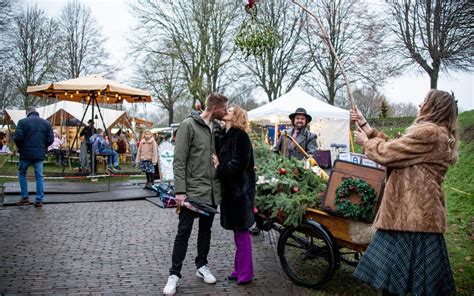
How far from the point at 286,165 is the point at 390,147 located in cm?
187

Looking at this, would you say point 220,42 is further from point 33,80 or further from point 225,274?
point 225,274

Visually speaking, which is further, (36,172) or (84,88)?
(84,88)

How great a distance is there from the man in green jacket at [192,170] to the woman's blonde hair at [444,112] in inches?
77.5

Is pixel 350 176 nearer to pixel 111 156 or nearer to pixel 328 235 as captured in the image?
pixel 328 235

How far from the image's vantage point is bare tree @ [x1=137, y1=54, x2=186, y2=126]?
31.8 m

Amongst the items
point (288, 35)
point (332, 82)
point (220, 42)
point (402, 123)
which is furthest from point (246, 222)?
point (288, 35)

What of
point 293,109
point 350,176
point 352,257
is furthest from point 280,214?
point 293,109

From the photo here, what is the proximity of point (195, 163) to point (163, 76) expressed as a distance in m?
29.5

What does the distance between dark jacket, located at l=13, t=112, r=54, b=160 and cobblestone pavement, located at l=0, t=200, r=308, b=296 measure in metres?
1.13

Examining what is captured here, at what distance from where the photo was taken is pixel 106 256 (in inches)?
218

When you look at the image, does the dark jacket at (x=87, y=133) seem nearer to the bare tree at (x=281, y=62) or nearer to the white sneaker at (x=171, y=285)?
the white sneaker at (x=171, y=285)

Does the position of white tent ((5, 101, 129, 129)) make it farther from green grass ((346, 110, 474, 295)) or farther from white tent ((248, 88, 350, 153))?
green grass ((346, 110, 474, 295))

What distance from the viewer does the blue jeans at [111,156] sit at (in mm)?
14666

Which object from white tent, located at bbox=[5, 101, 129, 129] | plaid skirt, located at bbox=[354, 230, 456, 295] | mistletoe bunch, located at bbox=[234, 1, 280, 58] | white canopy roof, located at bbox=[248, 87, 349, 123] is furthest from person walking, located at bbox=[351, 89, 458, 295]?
white tent, located at bbox=[5, 101, 129, 129]
